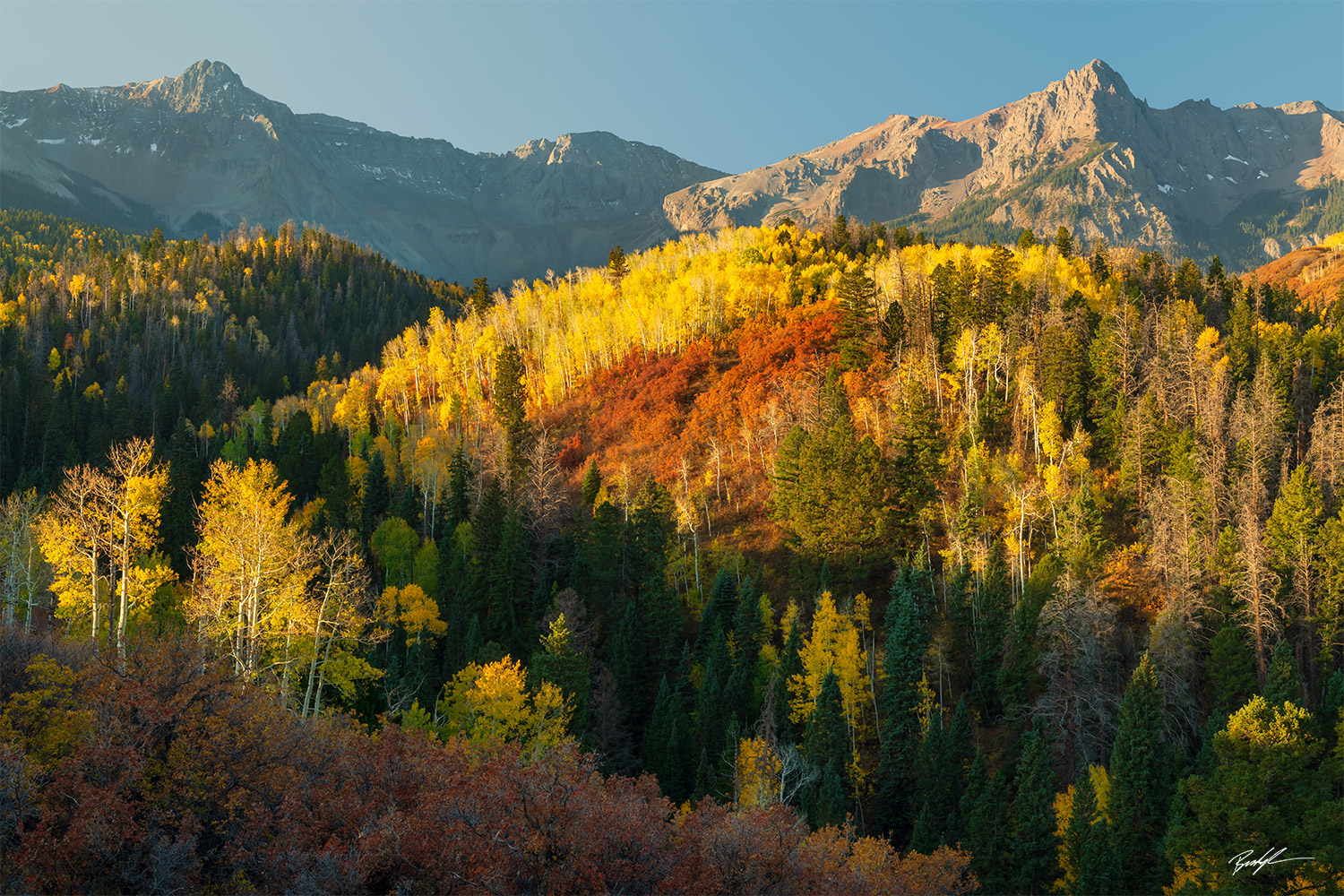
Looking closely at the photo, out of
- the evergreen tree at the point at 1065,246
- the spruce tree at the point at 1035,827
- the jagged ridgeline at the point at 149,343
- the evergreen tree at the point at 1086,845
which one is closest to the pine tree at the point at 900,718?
the spruce tree at the point at 1035,827

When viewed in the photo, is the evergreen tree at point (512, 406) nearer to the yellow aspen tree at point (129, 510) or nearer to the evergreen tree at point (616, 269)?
the evergreen tree at point (616, 269)

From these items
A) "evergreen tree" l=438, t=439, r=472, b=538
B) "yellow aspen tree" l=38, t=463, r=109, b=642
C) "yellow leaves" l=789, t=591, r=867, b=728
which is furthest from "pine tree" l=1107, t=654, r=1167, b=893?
"evergreen tree" l=438, t=439, r=472, b=538

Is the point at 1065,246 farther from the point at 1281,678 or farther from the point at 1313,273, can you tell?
the point at 1313,273

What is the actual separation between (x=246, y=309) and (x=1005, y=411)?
17164cm

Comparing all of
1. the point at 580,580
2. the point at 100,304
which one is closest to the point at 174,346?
the point at 100,304

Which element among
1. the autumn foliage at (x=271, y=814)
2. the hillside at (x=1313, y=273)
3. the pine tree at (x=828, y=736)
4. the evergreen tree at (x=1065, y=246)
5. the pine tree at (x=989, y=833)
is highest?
the hillside at (x=1313, y=273)

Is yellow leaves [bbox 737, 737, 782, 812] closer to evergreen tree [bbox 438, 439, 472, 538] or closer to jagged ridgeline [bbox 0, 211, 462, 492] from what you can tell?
evergreen tree [bbox 438, 439, 472, 538]

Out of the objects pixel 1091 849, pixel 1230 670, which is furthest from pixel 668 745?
pixel 1230 670

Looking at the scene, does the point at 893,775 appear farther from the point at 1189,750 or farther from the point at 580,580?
the point at 580,580

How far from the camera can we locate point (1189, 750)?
148 ft

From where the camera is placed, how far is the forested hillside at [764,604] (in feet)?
64.2
